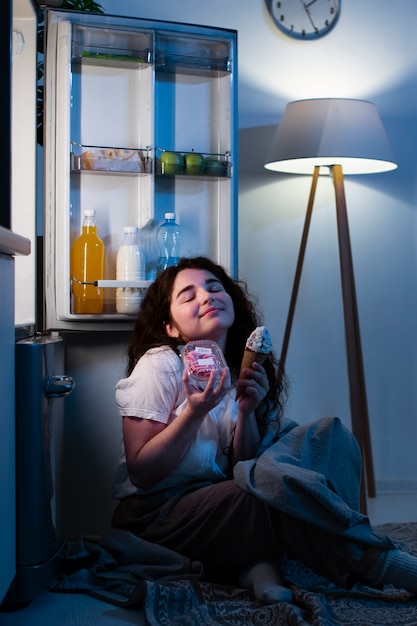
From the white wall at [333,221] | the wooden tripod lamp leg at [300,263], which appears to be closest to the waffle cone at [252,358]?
the wooden tripod lamp leg at [300,263]

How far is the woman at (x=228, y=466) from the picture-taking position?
5.40ft

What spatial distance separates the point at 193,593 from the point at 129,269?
90 centimetres

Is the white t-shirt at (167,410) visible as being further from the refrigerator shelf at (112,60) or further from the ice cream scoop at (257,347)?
the refrigerator shelf at (112,60)

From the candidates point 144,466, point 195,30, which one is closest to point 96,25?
point 195,30

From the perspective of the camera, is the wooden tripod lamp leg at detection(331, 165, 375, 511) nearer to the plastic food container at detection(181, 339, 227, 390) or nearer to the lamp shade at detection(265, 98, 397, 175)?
the lamp shade at detection(265, 98, 397, 175)

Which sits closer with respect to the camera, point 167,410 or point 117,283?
point 167,410

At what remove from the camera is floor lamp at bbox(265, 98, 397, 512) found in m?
2.72

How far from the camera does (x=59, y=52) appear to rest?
220 centimetres

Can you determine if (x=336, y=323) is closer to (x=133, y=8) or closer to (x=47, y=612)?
Answer: (x=133, y=8)

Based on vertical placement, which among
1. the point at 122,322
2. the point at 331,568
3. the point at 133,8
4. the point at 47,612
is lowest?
the point at 47,612

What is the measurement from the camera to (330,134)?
2.72 m

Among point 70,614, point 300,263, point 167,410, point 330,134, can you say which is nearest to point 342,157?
point 330,134

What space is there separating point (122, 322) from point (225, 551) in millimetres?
730

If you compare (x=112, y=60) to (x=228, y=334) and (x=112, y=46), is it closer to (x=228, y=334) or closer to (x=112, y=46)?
(x=112, y=46)
